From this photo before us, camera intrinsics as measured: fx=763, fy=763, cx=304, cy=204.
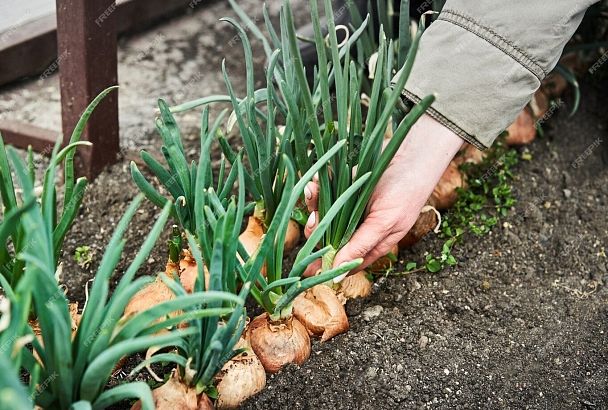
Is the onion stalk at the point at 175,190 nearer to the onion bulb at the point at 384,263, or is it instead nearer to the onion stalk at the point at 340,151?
the onion stalk at the point at 340,151

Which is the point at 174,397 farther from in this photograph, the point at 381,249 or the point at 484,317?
the point at 484,317

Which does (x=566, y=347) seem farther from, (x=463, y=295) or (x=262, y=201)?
(x=262, y=201)

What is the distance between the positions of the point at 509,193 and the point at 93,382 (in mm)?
1196

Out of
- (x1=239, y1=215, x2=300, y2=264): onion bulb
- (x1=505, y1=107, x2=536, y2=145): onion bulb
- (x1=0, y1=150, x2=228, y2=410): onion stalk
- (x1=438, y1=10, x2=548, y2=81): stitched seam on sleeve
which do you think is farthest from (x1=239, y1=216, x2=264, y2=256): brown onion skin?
(x1=505, y1=107, x2=536, y2=145): onion bulb

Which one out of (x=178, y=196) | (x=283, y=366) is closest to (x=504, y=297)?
(x=283, y=366)

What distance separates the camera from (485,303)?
5.21 ft

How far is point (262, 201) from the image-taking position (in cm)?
154

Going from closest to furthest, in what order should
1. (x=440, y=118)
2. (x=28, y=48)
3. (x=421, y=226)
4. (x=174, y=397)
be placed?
(x=174, y=397)
(x=440, y=118)
(x=421, y=226)
(x=28, y=48)

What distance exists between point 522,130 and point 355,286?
80 centimetres

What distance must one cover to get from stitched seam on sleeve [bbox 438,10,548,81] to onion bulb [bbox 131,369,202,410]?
810 mm

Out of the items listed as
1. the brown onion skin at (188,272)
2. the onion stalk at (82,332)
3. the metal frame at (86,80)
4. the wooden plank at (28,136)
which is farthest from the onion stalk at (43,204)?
the wooden plank at (28,136)

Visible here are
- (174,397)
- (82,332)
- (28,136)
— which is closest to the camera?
(82,332)

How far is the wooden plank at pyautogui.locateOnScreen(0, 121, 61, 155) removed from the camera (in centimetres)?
193

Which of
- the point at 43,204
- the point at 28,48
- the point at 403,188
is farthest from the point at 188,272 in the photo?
the point at 28,48
